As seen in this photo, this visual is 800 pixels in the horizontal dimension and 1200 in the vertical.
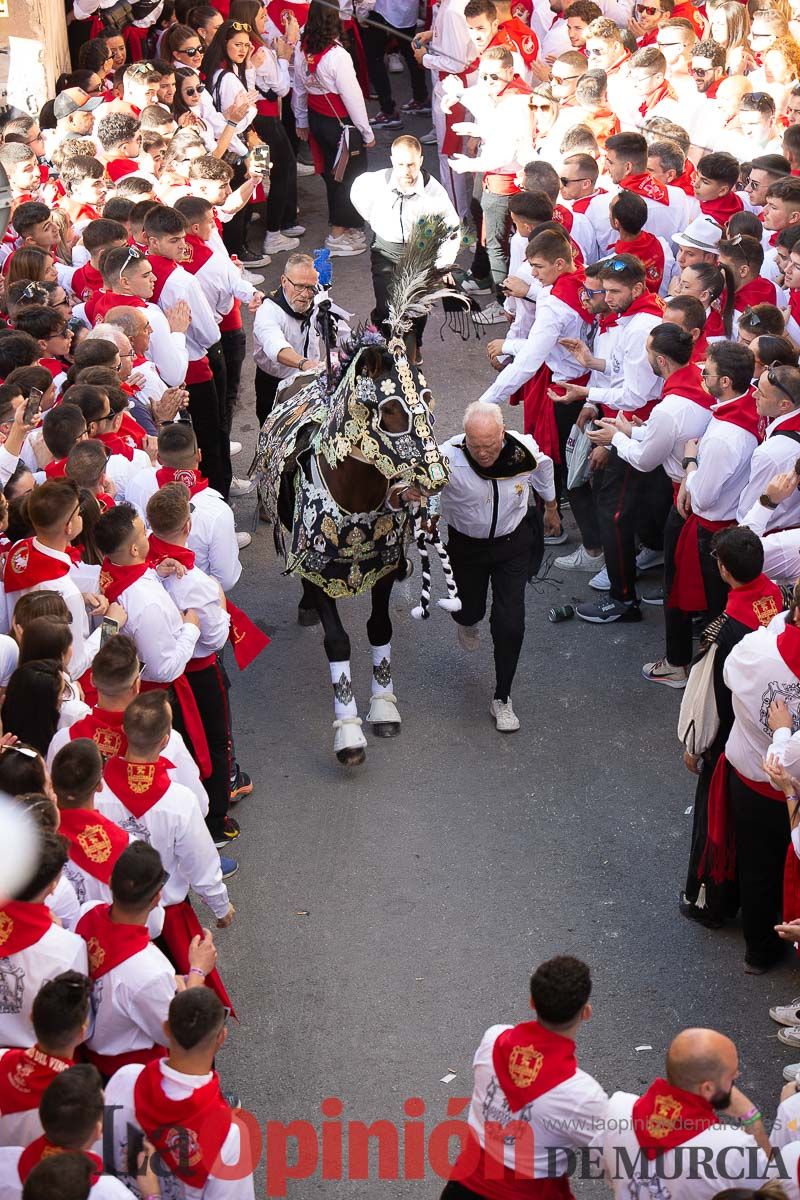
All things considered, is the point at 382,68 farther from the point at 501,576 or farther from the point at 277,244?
the point at 501,576

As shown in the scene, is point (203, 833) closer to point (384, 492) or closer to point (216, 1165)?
point (216, 1165)

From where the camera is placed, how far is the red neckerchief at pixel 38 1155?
10.8 ft

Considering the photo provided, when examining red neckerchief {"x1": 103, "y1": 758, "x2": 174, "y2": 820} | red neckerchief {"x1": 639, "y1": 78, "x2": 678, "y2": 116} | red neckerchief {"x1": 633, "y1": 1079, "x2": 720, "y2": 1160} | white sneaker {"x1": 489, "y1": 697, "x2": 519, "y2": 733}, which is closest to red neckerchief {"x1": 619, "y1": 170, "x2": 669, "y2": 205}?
red neckerchief {"x1": 639, "y1": 78, "x2": 678, "y2": 116}

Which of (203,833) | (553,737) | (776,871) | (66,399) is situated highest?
(66,399)

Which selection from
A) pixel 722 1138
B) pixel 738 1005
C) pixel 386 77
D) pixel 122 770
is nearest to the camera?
pixel 722 1138

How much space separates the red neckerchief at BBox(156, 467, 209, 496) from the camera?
239 inches

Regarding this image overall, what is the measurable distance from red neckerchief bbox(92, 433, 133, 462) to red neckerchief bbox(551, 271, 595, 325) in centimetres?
283

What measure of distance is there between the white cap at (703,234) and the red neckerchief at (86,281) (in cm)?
326

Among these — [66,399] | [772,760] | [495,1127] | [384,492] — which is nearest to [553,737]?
[384,492]

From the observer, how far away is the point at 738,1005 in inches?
211

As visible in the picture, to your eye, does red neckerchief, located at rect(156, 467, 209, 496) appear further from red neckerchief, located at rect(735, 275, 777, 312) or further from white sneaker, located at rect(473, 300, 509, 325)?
white sneaker, located at rect(473, 300, 509, 325)

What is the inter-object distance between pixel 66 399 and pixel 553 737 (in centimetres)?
268

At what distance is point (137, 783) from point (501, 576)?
2.68 m

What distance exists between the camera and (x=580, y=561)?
27.5ft
